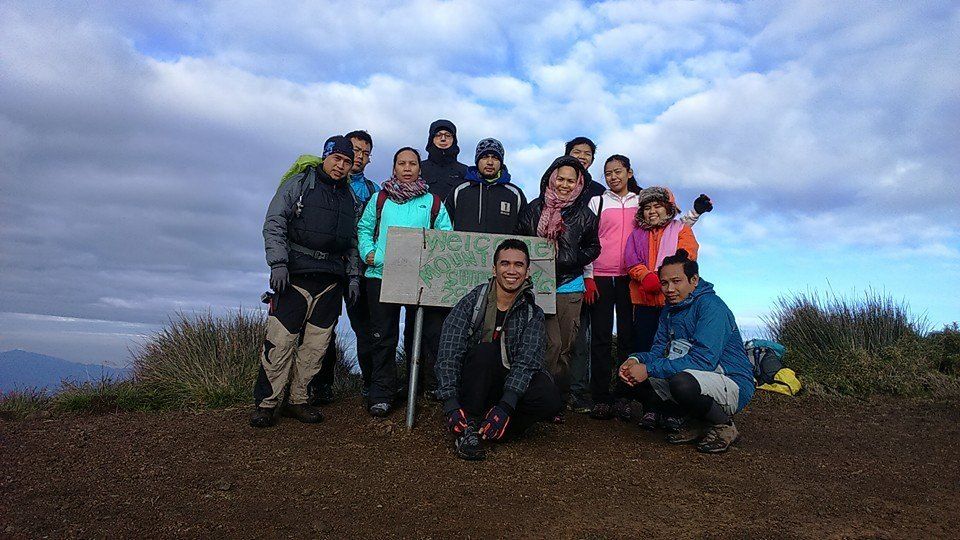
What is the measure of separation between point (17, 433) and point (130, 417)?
3.27ft

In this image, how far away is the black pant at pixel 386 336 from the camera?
5.65m

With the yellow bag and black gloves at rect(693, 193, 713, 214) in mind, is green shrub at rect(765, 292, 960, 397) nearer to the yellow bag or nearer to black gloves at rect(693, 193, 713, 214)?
the yellow bag

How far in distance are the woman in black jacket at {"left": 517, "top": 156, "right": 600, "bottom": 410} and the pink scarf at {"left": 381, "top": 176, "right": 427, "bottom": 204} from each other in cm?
109

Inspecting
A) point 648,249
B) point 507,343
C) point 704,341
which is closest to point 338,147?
point 507,343

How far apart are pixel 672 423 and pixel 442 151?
3.97 metres

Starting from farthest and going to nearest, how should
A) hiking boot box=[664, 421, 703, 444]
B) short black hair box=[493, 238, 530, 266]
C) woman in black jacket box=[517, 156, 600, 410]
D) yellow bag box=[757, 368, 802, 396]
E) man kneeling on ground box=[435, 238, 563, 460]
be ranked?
yellow bag box=[757, 368, 802, 396] → woman in black jacket box=[517, 156, 600, 410] → hiking boot box=[664, 421, 703, 444] → short black hair box=[493, 238, 530, 266] → man kneeling on ground box=[435, 238, 563, 460]

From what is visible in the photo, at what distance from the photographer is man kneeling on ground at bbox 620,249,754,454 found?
4730mm

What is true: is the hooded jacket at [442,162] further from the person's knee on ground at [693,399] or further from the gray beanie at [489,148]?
the person's knee on ground at [693,399]

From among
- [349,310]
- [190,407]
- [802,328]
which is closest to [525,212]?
[349,310]

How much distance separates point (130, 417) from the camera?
6.35 meters

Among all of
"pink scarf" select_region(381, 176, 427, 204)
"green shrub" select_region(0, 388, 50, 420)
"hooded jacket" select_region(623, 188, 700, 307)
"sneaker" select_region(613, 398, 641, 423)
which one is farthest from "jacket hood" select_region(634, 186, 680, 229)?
"green shrub" select_region(0, 388, 50, 420)

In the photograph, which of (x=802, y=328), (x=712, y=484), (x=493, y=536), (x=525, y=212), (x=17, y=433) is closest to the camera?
(x=493, y=536)

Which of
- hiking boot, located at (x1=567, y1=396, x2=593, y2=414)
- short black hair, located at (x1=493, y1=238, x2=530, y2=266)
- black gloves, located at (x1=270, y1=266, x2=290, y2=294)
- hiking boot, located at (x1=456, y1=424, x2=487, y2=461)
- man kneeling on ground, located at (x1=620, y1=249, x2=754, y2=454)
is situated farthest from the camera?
hiking boot, located at (x1=567, y1=396, x2=593, y2=414)

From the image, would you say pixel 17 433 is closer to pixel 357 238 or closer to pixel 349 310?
pixel 349 310
